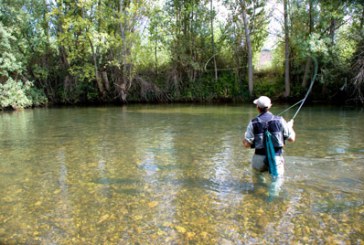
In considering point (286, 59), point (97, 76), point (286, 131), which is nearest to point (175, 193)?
point (286, 131)

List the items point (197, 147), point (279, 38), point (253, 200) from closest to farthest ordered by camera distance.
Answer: point (253, 200) < point (197, 147) < point (279, 38)

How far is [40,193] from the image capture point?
6414 mm

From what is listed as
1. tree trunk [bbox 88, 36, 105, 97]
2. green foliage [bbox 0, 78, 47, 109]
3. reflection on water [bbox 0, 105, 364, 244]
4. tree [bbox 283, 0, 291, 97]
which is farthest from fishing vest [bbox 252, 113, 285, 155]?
tree trunk [bbox 88, 36, 105, 97]

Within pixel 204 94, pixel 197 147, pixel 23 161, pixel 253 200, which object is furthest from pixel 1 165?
pixel 204 94

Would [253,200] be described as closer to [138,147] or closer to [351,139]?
[138,147]

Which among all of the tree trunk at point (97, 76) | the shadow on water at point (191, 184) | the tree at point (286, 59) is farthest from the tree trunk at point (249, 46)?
the shadow on water at point (191, 184)

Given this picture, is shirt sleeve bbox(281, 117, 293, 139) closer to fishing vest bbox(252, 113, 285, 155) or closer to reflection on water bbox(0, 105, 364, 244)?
fishing vest bbox(252, 113, 285, 155)

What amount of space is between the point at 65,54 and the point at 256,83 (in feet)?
55.8

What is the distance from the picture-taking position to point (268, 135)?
20.1 feet

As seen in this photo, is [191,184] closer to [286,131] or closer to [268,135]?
[268,135]

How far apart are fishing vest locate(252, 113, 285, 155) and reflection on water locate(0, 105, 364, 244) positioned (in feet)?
2.79

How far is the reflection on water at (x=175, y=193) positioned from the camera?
4.73m

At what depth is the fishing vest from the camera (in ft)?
20.0

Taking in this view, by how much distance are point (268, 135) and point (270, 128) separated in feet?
0.41
